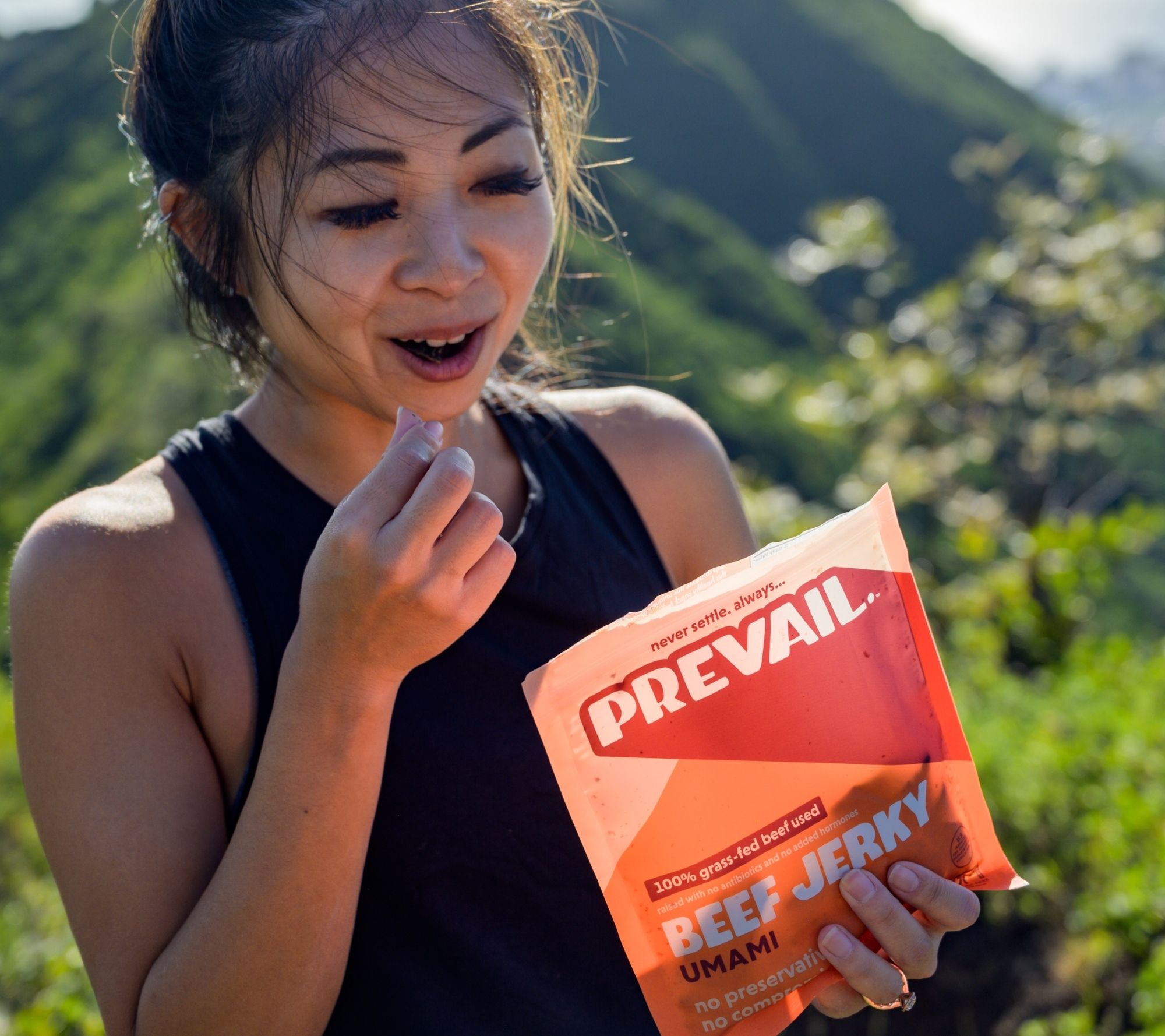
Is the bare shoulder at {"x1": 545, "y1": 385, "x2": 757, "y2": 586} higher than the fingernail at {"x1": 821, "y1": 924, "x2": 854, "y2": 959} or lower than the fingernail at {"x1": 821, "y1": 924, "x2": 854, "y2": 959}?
higher

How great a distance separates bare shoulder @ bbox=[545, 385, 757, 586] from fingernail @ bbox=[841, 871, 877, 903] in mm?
447

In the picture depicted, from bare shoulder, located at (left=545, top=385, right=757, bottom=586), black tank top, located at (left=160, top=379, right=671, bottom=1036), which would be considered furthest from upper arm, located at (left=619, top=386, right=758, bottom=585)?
black tank top, located at (left=160, top=379, right=671, bottom=1036)

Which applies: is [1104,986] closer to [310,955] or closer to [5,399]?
[310,955]

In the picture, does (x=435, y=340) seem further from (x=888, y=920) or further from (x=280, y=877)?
(x=888, y=920)

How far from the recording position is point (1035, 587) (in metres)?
5.25

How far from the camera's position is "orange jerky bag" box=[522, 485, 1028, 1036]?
895mm

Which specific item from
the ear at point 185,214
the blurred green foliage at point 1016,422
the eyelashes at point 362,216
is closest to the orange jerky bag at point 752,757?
the eyelashes at point 362,216

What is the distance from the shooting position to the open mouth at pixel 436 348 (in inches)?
42.3

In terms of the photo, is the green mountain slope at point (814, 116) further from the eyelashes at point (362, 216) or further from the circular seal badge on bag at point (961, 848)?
the circular seal badge on bag at point (961, 848)

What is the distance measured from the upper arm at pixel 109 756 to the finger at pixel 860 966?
21.8 inches

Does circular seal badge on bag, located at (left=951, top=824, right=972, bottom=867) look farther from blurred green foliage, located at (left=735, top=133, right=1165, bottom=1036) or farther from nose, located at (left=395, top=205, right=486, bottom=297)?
blurred green foliage, located at (left=735, top=133, right=1165, bottom=1036)

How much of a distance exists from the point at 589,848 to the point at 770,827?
0.16m

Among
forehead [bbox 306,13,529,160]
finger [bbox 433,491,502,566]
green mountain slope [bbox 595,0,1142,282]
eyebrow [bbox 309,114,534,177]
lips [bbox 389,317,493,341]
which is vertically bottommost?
finger [bbox 433,491,502,566]

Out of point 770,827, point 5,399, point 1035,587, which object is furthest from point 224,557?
point 5,399
